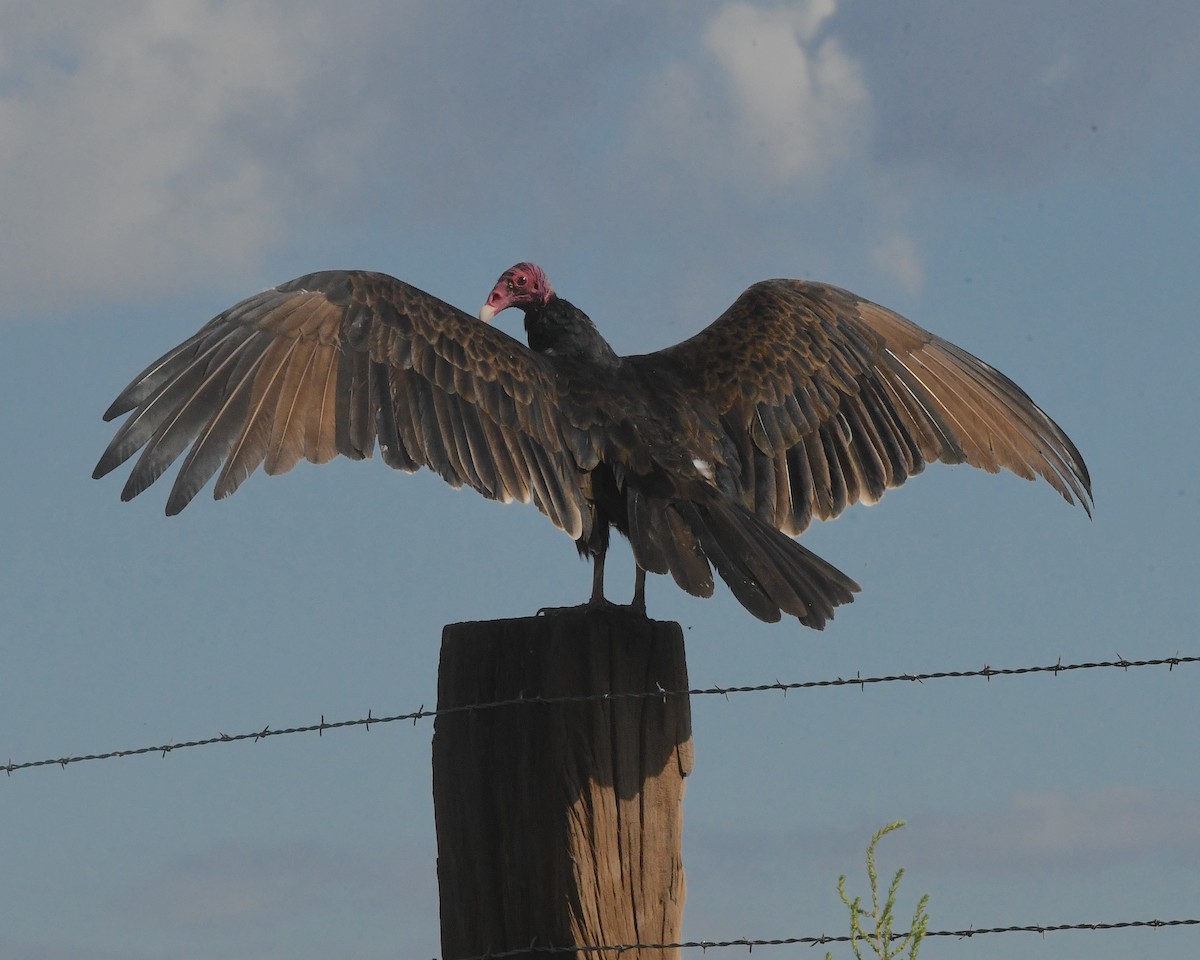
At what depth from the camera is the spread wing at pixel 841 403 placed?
13.5 feet

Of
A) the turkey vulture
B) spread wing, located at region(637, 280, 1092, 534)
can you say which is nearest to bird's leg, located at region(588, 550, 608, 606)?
the turkey vulture

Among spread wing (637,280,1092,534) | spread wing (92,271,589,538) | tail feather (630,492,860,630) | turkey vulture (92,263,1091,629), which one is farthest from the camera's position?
spread wing (637,280,1092,534)

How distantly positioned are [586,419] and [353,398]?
1.94ft

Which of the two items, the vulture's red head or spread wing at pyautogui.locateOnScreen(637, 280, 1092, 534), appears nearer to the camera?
spread wing at pyautogui.locateOnScreen(637, 280, 1092, 534)

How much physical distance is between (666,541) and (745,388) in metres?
1.07

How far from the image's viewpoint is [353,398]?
3592 mm

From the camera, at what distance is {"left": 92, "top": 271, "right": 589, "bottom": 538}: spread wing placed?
11.2 ft

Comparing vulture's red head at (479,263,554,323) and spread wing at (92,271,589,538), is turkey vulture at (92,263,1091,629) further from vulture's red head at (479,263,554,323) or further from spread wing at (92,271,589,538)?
vulture's red head at (479,263,554,323)

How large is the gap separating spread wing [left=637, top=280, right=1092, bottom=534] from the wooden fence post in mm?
1626

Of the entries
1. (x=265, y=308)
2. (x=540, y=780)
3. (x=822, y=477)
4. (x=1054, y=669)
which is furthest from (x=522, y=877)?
(x=822, y=477)

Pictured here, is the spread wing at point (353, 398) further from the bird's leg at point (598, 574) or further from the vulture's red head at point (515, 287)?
the vulture's red head at point (515, 287)

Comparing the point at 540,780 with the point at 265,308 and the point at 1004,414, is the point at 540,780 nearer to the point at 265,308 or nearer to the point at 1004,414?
the point at 265,308

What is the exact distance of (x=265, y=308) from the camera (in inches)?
146

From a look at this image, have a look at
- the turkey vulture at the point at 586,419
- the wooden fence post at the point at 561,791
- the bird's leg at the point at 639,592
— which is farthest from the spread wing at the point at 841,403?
the wooden fence post at the point at 561,791
